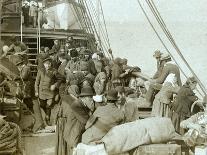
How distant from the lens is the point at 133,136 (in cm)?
552

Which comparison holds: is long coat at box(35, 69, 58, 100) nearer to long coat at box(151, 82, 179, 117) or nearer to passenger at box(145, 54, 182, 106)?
passenger at box(145, 54, 182, 106)

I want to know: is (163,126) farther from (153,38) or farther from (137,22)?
(153,38)

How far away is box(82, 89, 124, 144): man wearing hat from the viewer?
5.91m

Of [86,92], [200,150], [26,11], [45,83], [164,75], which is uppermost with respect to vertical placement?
[26,11]

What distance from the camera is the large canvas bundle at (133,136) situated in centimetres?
552

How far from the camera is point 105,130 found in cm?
591

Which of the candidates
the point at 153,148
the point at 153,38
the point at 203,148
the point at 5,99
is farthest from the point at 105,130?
the point at 153,38

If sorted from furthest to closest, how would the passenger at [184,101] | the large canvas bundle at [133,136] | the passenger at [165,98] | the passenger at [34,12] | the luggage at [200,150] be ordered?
the passenger at [34,12] < the passenger at [165,98] < the passenger at [184,101] < the luggage at [200,150] < the large canvas bundle at [133,136]

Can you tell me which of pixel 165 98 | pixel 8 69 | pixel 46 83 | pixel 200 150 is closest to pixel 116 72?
pixel 46 83

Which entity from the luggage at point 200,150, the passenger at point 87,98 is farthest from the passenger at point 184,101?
the luggage at point 200,150

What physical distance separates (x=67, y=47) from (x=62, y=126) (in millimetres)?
7185

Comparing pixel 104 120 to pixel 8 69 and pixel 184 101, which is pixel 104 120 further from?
pixel 8 69

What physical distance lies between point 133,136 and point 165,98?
3.67 metres

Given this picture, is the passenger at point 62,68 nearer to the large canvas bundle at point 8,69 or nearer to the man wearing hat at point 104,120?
the large canvas bundle at point 8,69
